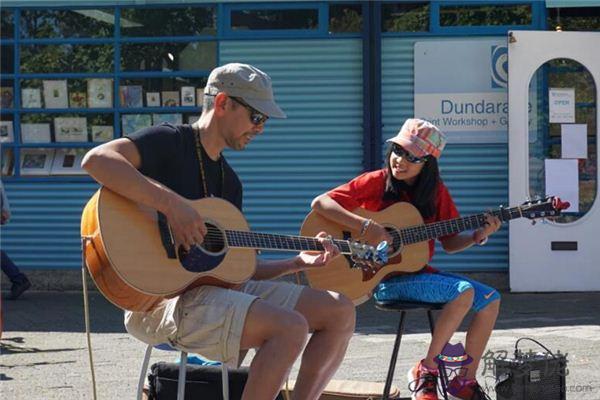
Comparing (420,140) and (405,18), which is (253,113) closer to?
(420,140)

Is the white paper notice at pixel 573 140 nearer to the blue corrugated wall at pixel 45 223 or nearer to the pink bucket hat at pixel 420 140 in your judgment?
the blue corrugated wall at pixel 45 223

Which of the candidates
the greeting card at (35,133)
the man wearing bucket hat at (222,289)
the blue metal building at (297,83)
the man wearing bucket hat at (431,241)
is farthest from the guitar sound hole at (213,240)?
the greeting card at (35,133)

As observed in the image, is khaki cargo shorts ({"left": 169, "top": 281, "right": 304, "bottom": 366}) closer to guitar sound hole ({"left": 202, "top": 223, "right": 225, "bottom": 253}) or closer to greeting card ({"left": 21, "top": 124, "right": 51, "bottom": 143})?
guitar sound hole ({"left": 202, "top": 223, "right": 225, "bottom": 253})

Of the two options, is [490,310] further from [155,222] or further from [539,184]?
[539,184]

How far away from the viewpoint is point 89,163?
4.41 meters

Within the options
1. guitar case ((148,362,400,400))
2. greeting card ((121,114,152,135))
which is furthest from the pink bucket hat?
greeting card ((121,114,152,135))

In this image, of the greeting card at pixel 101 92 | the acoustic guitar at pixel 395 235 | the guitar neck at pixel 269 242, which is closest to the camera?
the guitar neck at pixel 269 242

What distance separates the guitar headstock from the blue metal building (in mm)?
4650

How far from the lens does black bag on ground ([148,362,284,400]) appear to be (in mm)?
5051

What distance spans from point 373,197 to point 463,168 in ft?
15.7

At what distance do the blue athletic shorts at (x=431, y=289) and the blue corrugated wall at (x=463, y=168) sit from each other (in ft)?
15.8

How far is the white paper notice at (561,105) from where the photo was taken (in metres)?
10.5

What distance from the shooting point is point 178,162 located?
15.3 ft

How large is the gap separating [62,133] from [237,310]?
701 centimetres
